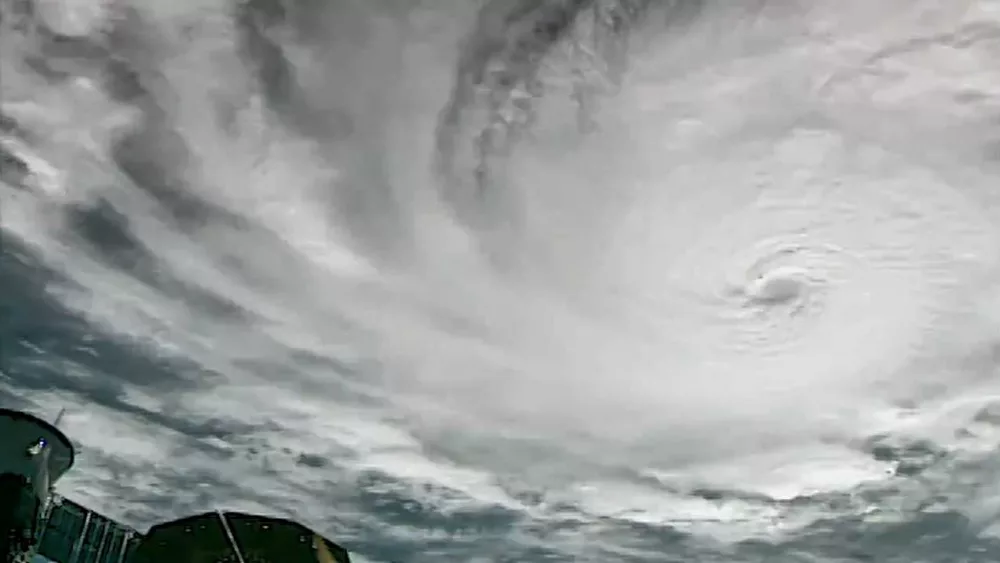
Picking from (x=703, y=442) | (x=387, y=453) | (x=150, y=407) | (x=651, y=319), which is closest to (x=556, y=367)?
(x=651, y=319)

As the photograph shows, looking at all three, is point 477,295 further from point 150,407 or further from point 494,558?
point 494,558

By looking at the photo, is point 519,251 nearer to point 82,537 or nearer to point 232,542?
point 232,542

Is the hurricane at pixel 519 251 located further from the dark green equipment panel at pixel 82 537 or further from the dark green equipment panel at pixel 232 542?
the dark green equipment panel at pixel 82 537

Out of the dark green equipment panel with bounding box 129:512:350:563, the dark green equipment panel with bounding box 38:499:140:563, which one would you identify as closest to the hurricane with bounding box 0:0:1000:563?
the dark green equipment panel with bounding box 129:512:350:563

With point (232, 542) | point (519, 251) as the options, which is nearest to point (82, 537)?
point (232, 542)

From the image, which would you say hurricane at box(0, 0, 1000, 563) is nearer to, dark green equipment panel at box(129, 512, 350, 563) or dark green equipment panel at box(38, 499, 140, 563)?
dark green equipment panel at box(129, 512, 350, 563)

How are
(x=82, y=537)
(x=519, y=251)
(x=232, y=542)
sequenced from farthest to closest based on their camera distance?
(x=82, y=537) < (x=232, y=542) < (x=519, y=251)

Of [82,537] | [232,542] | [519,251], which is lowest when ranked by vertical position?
[232,542]

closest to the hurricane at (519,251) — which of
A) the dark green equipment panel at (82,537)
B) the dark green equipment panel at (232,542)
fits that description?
the dark green equipment panel at (232,542)
